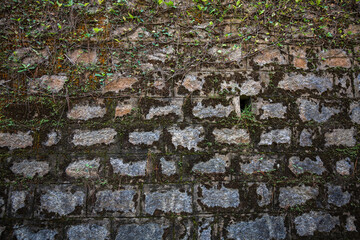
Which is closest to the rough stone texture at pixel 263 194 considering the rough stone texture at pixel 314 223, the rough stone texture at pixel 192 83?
the rough stone texture at pixel 314 223

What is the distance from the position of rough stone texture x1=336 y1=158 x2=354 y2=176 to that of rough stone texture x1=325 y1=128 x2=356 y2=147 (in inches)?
6.6

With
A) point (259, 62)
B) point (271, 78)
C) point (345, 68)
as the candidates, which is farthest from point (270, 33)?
point (345, 68)

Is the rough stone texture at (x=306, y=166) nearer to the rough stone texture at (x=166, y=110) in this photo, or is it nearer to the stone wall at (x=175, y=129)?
the stone wall at (x=175, y=129)

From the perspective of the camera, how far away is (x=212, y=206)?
1.90 m

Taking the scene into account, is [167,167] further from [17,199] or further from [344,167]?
[344,167]

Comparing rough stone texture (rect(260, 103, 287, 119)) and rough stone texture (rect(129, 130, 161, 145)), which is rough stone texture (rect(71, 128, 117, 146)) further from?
rough stone texture (rect(260, 103, 287, 119))

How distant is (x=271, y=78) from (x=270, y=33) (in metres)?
0.47

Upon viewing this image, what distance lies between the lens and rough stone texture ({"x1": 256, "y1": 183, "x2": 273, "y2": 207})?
6.32 feet

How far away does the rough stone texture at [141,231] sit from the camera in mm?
1836

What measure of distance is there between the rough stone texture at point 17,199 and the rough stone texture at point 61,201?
0.52ft

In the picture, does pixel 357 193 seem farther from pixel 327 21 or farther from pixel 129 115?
pixel 129 115

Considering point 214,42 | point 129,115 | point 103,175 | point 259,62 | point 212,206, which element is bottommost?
point 212,206

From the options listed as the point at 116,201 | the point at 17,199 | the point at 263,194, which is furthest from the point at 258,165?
the point at 17,199

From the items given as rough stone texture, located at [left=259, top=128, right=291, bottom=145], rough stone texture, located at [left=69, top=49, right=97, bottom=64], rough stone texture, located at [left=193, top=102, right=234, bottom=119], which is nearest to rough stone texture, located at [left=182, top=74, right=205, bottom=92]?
rough stone texture, located at [left=193, top=102, right=234, bottom=119]
